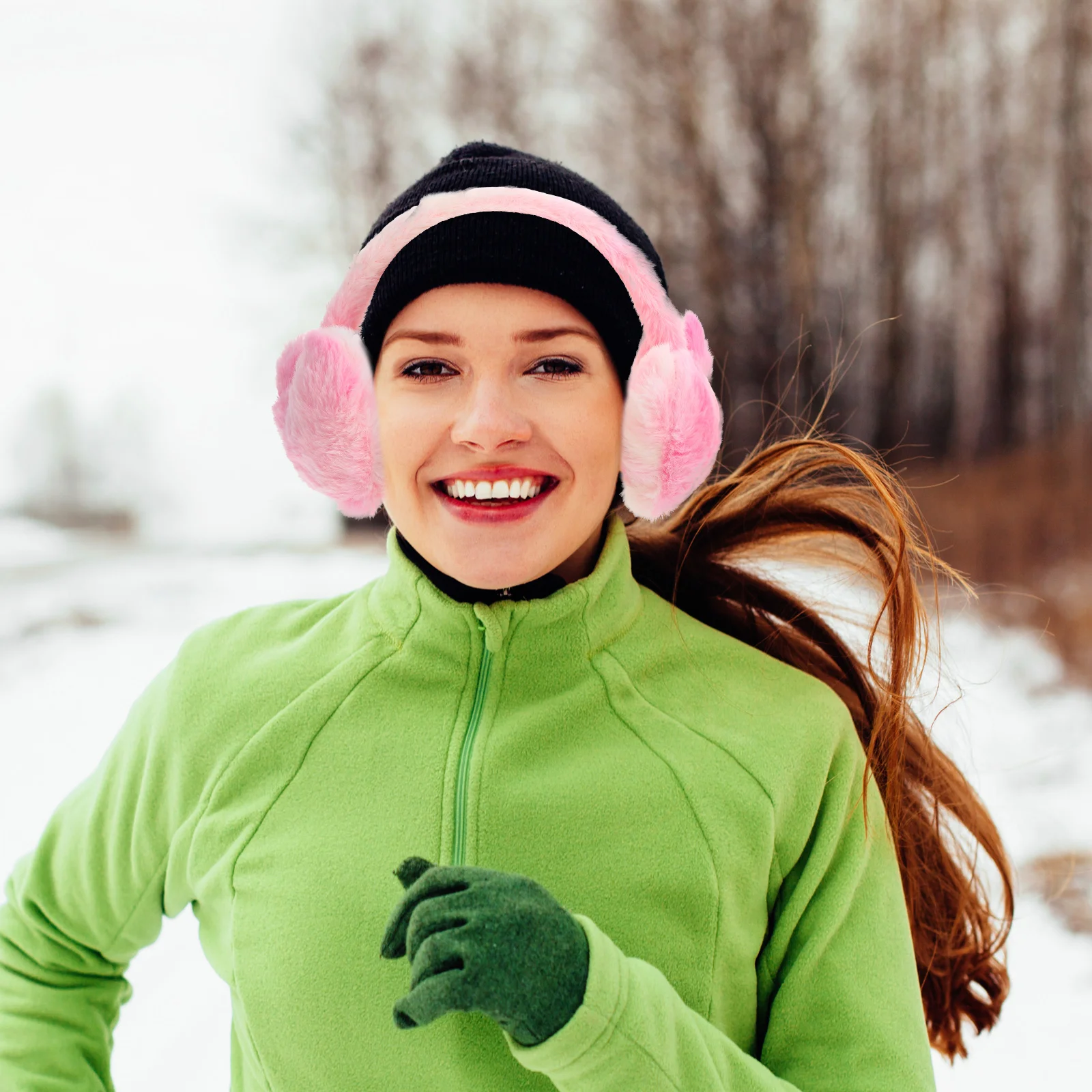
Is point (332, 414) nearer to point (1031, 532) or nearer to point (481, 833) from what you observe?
point (481, 833)

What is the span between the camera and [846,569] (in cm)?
153

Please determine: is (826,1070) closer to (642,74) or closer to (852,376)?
(642,74)

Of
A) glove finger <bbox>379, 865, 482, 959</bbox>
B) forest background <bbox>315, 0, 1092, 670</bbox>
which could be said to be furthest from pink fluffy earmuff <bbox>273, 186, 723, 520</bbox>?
forest background <bbox>315, 0, 1092, 670</bbox>

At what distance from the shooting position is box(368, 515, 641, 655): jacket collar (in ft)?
4.20

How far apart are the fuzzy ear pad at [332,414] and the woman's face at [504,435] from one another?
0.25 feet

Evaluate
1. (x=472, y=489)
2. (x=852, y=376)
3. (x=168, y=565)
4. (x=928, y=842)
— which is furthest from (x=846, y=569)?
(x=852, y=376)

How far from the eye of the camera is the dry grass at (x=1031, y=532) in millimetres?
6676

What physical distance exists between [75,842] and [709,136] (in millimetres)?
11377

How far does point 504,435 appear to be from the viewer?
1171 millimetres

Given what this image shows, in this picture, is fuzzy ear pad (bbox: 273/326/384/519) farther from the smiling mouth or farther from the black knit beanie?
the smiling mouth

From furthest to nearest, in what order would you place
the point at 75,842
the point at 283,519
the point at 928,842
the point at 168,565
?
the point at 283,519 → the point at 168,565 → the point at 928,842 → the point at 75,842

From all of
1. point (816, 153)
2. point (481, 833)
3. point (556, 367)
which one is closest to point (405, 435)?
point (556, 367)

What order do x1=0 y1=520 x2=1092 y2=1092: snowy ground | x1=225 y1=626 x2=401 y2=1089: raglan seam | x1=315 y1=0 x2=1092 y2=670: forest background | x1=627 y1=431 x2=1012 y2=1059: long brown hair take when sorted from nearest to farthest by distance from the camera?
x1=225 y1=626 x2=401 y2=1089: raglan seam
x1=627 y1=431 x2=1012 y2=1059: long brown hair
x1=0 y1=520 x2=1092 y2=1092: snowy ground
x1=315 y1=0 x2=1092 y2=670: forest background

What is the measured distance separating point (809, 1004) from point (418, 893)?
530 millimetres
